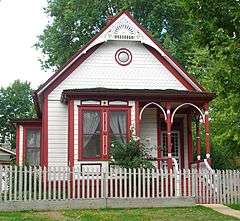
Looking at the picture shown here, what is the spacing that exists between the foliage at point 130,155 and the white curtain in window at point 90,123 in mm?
1122

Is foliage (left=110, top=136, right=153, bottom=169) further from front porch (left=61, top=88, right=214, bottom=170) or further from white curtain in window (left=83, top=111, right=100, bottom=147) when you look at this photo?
white curtain in window (left=83, top=111, right=100, bottom=147)

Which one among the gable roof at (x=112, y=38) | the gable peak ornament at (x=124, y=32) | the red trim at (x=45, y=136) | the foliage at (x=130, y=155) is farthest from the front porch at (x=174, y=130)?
the red trim at (x=45, y=136)

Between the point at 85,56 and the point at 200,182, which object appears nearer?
the point at 200,182

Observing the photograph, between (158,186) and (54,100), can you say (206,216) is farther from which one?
(54,100)

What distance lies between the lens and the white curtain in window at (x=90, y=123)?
21109 mm

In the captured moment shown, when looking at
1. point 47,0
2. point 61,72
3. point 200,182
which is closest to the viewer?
point 200,182

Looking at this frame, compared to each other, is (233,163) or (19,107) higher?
(19,107)

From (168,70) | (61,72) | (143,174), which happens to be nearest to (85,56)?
(61,72)

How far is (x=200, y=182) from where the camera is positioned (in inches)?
728

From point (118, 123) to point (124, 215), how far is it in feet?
23.5

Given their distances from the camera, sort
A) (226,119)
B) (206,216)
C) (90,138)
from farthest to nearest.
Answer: (226,119)
(90,138)
(206,216)

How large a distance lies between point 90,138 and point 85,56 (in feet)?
14.4

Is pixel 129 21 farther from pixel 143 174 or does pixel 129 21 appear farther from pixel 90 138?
pixel 143 174

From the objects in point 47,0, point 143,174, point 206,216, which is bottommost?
point 206,216
